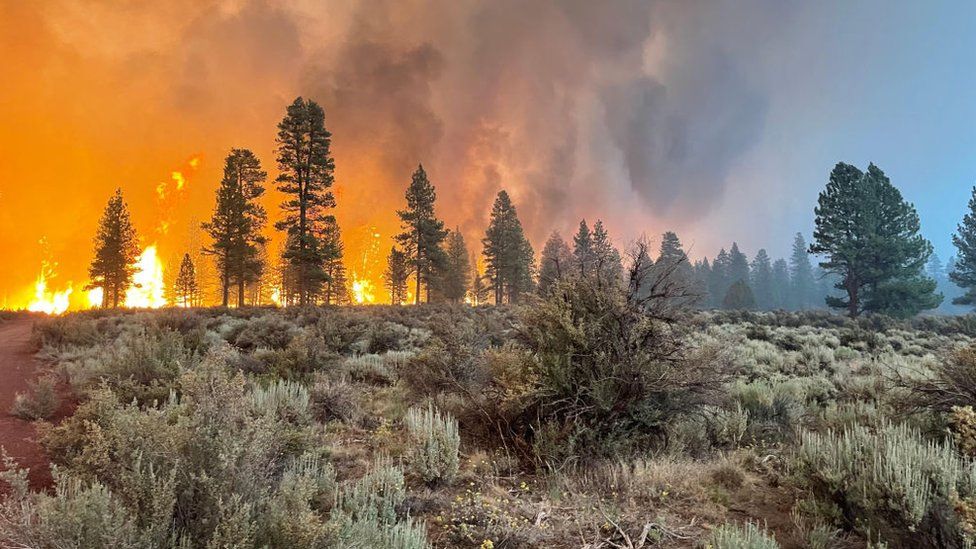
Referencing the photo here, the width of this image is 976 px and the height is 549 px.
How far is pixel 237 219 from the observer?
123 feet

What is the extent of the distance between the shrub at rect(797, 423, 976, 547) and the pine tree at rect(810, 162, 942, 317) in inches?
1620

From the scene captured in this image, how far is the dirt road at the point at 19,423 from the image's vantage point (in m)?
5.03

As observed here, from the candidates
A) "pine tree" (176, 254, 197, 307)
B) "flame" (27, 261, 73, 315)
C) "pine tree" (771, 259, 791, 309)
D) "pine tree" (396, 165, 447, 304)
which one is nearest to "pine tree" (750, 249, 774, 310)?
"pine tree" (771, 259, 791, 309)

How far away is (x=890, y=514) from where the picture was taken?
11.1 feet

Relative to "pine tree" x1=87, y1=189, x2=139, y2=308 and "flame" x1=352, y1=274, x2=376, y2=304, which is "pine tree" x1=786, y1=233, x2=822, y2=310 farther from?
"pine tree" x1=87, y1=189, x2=139, y2=308

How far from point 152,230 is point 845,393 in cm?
6606

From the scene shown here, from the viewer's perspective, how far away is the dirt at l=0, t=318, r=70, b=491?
5.00 m

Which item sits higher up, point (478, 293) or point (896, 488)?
point (478, 293)

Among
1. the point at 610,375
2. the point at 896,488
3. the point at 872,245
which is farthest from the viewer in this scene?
the point at 872,245

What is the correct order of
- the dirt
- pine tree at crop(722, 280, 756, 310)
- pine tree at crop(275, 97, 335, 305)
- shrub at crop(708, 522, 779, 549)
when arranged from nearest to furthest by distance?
shrub at crop(708, 522, 779, 549)
the dirt
pine tree at crop(275, 97, 335, 305)
pine tree at crop(722, 280, 756, 310)

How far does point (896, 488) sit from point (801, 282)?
125086mm

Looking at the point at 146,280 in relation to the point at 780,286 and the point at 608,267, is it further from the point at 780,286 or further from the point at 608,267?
the point at 780,286

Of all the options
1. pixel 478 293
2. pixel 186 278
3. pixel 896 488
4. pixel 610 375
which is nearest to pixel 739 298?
pixel 478 293

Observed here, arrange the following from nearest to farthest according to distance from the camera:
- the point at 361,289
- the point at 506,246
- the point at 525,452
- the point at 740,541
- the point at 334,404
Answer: the point at 740,541 → the point at 525,452 → the point at 334,404 → the point at 506,246 → the point at 361,289
